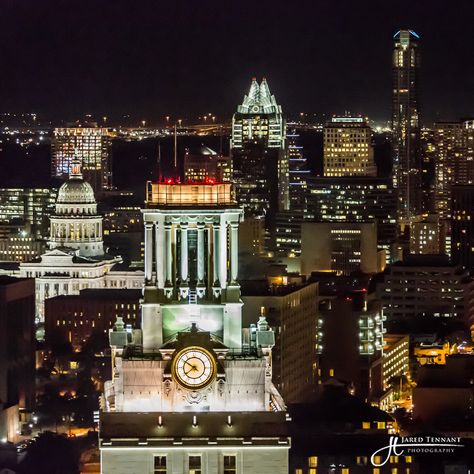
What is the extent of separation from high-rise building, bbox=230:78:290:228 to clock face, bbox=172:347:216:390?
99058 millimetres

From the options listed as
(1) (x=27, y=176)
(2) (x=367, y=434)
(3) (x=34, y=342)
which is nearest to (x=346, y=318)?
(3) (x=34, y=342)

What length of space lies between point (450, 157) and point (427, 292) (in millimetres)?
52073

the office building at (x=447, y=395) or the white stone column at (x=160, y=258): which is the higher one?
the white stone column at (x=160, y=258)

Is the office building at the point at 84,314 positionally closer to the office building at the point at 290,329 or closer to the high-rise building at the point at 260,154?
the office building at the point at 290,329

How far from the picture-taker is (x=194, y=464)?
80.3 feet

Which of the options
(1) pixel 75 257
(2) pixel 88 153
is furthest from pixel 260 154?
(1) pixel 75 257

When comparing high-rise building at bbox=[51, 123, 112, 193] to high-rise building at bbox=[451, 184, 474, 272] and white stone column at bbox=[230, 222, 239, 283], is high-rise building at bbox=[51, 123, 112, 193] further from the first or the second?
white stone column at bbox=[230, 222, 239, 283]

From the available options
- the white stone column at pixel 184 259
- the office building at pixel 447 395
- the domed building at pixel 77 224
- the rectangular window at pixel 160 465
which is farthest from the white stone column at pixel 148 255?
the domed building at pixel 77 224

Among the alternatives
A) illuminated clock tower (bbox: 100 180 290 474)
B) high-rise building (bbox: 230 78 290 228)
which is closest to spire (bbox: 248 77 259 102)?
high-rise building (bbox: 230 78 290 228)

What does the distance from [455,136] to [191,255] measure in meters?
128

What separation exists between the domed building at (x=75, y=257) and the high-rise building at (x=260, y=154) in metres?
22.0

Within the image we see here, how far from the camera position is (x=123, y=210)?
128 m

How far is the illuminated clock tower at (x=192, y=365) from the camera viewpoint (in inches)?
962

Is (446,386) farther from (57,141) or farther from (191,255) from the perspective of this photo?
(57,141)
